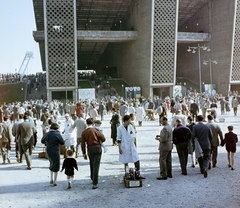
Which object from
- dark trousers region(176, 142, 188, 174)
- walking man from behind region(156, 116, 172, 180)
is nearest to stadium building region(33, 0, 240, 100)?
dark trousers region(176, 142, 188, 174)

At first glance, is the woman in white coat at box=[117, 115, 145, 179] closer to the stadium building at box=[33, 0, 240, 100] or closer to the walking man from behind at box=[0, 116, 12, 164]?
the walking man from behind at box=[0, 116, 12, 164]

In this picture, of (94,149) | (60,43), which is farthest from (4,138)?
(60,43)

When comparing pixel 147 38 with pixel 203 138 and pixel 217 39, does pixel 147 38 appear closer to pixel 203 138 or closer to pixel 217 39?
pixel 217 39

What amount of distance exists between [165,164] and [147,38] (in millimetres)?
31514

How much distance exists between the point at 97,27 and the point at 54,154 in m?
46.3

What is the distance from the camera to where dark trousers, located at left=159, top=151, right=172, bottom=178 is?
7469 mm

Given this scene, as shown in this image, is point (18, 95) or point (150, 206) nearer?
point (150, 206)

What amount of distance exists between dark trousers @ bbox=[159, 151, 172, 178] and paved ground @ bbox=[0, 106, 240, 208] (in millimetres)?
200

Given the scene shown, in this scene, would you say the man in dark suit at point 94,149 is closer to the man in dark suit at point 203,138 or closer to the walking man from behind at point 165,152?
the walking man from behind at point 165,152

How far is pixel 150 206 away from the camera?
5652 millimetres

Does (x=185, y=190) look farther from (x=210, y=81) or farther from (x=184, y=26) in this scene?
(x=184, y=26)

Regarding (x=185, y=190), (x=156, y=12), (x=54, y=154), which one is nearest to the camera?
(x=185, y=190)

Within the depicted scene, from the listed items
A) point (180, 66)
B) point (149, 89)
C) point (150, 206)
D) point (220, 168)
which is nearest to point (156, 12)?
point (149, 89)

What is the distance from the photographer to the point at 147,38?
37531 millimetres
